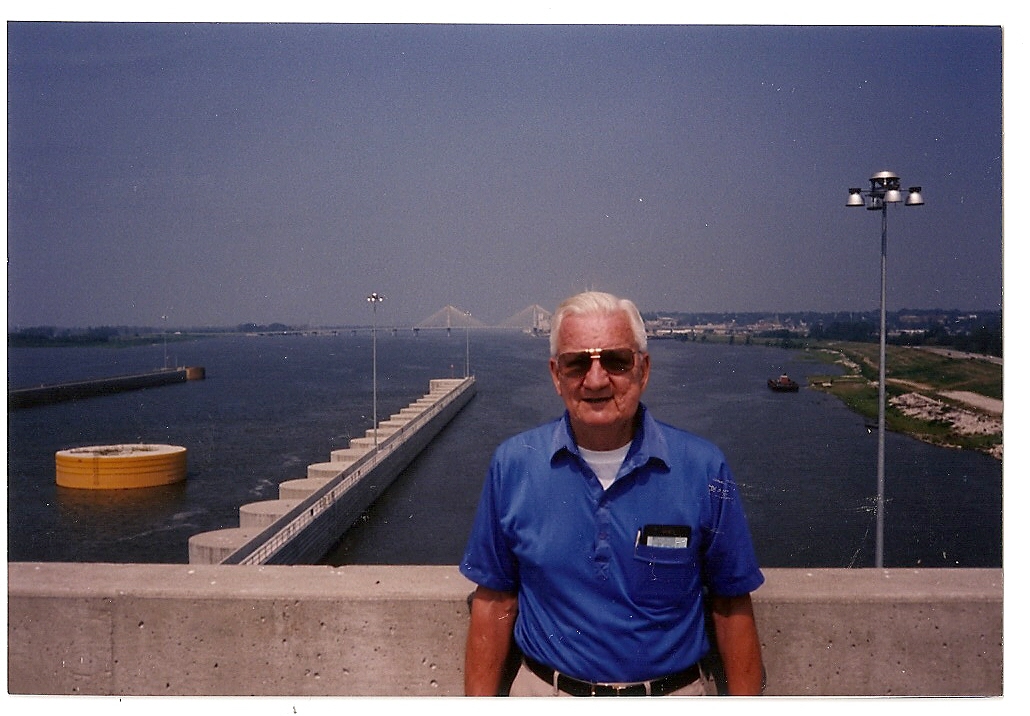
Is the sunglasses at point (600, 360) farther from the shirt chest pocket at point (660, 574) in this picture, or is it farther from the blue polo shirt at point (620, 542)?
the shirt chest pocket at point (660, 574)

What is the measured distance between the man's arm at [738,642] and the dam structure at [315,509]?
12.0 meters

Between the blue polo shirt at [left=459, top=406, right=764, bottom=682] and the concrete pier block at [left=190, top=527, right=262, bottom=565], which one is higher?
the blue polo shirt at [left=459, top=406, right=764, bottom=682]

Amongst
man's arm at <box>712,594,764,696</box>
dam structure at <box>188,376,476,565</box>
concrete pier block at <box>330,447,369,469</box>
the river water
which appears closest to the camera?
man's arm at <box>712,594,764,696</box>

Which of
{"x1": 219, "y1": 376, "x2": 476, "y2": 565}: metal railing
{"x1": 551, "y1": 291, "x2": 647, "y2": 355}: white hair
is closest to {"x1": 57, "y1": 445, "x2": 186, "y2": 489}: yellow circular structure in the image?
{"x1": 219, "y1": 376, "x2": 476, "y2": 565}: metal railing

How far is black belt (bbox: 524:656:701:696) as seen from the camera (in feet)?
7.14

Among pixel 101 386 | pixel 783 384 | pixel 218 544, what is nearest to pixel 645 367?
pixel 218 544

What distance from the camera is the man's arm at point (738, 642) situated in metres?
2.28

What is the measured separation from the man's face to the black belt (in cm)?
55

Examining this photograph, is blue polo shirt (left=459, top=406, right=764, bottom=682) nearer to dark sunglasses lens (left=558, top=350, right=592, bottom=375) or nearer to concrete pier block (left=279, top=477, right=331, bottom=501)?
dark sunglasses lens (left=558, top=350, right=592, bottom=375)

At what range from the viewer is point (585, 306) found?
7.20 feet

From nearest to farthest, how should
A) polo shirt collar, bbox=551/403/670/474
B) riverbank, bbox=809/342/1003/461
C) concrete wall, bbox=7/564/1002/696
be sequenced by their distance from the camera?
1. polo shirt collar, bbox=551/403/670/474
2. concrete wall, bbox=7/564/1002/696
3. riverbank, bbox=809/342/1003/461

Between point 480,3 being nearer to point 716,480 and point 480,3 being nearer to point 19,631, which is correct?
point 716,480

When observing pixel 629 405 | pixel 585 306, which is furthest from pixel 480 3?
pixel 629 405
